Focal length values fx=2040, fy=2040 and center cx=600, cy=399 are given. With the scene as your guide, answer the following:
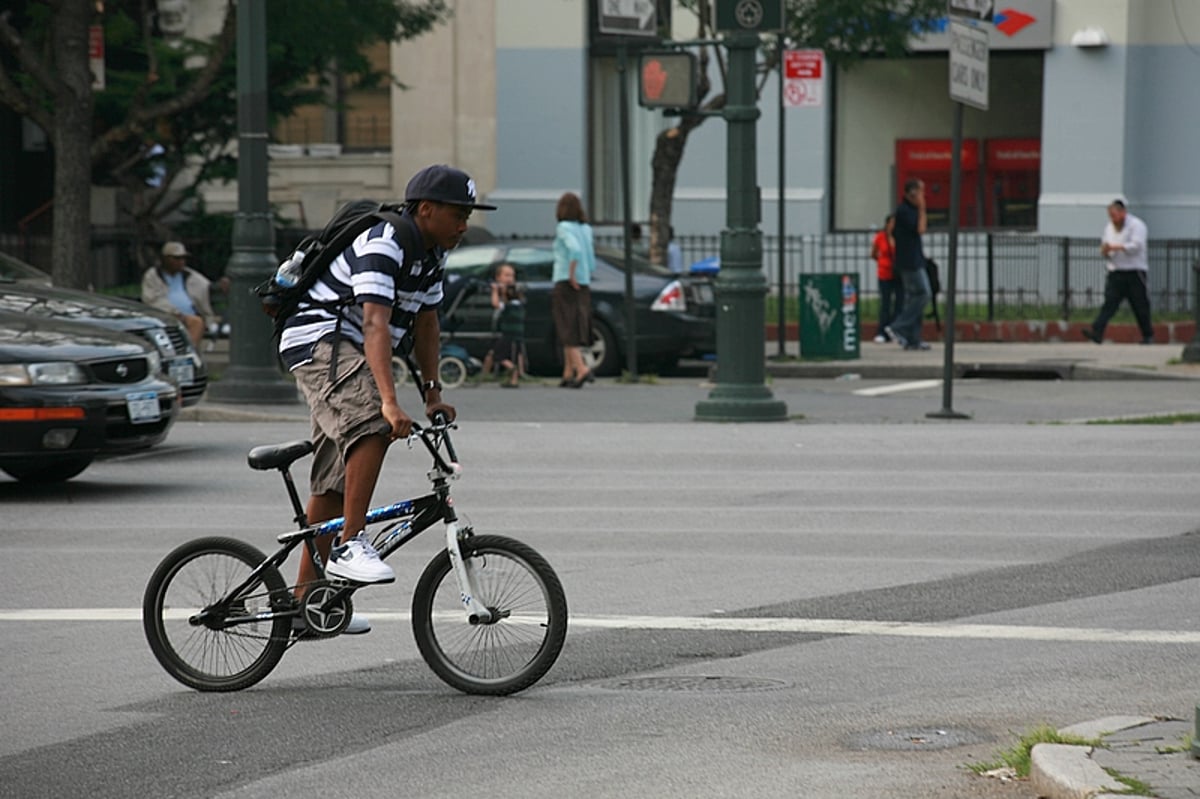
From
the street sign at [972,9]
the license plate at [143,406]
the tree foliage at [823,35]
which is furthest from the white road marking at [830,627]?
the tree foliage at [823,35]

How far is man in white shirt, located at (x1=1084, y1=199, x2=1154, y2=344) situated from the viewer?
2419cm

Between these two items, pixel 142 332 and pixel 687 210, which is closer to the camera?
pixel 142 332

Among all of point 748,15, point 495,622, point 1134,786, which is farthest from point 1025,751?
point 748,15

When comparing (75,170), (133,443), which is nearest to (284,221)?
(75,170)

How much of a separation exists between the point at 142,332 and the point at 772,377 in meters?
9.52

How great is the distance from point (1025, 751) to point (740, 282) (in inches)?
418

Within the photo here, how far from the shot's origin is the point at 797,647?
7594 mm

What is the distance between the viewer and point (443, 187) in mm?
6879

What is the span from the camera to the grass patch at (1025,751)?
18.3 feet

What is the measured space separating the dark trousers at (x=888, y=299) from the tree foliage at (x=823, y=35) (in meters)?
2.92

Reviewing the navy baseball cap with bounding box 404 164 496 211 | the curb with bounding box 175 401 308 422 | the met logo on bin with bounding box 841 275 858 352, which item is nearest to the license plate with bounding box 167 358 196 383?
the curb with bounding box 175 401 308 422

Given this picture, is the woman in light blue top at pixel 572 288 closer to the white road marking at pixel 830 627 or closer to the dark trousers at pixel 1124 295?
the dark trousers at pixel 1124 295

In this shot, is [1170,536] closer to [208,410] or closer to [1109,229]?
[208,410]

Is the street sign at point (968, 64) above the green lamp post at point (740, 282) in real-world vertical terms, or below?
above
